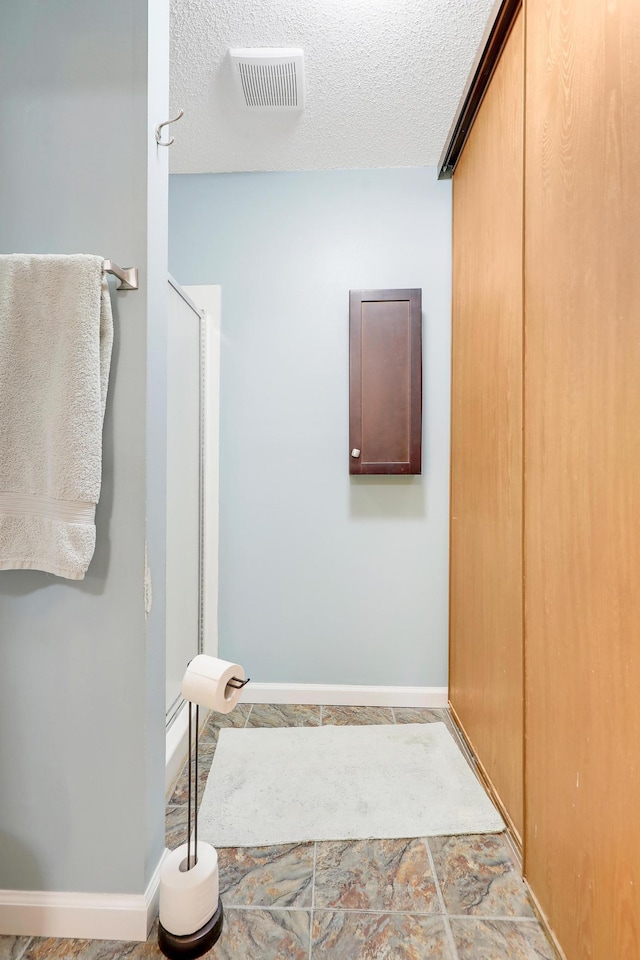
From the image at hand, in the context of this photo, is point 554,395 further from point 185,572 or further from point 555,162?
point 185,572

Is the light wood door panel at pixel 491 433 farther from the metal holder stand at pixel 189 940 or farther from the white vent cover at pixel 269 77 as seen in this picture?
the metal holder stand at pixel 189 940

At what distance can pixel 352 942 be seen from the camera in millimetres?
1065

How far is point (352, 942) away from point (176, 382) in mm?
1728

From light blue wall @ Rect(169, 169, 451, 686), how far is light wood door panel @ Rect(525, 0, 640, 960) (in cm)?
93

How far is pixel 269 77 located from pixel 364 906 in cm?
252

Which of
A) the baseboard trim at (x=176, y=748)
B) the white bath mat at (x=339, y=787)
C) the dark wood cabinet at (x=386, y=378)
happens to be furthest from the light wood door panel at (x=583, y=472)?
the baseboard trim at (x=176, y=748)

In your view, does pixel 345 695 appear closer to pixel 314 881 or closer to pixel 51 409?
pixel 314 881

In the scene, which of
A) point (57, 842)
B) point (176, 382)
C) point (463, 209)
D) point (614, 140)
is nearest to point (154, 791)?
point (57, 842)

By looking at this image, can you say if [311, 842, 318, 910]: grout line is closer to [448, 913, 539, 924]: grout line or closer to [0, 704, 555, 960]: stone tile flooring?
[0, 704, 555, 960]: stone tile flooring

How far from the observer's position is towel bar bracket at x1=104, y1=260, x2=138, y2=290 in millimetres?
1011

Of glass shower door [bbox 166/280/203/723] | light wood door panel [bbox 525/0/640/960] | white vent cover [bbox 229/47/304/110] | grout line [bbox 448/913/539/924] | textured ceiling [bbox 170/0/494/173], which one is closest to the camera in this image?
light wood door panel [bbox 525/0/640/960]

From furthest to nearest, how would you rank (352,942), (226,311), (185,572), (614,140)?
1. (226,311)
2. (185,572)
3. (352,942)
4. (614,140)

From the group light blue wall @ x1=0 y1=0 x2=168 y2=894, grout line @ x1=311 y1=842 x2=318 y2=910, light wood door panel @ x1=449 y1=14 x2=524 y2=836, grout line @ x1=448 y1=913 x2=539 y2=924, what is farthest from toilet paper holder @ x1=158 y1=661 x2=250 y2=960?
light wood door panel @ x1=449 y1=14 x2=524 y2=836

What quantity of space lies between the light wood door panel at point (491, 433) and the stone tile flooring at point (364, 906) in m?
0.21
